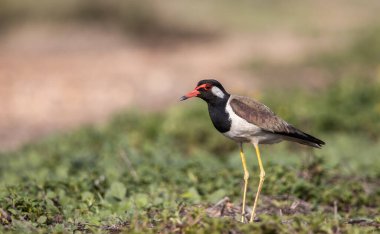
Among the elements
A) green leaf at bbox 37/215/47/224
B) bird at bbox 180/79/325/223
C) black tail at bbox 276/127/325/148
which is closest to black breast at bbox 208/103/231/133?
bird at bbox 180/79/325/223

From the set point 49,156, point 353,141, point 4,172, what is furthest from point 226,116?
point 353,141

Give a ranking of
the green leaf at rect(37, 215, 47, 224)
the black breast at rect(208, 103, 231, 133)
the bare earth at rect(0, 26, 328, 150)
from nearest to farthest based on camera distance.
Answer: the green leaf at rect(37, 215, 47, 224)
the black breast at rect(208, 103, 231, 133)
the bare earth at rect(0, 26, 328, 150)

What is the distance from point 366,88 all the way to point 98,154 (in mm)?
5046

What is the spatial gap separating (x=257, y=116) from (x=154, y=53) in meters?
13.7

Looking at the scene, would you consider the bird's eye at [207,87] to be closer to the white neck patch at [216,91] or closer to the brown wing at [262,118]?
the white neck patch at [216,91]

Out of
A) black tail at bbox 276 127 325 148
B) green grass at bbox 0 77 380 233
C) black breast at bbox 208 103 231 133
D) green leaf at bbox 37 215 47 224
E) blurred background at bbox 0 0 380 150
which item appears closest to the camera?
green grass at bbox 0 77 380 233

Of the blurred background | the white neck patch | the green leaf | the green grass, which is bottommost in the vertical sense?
the green leaf

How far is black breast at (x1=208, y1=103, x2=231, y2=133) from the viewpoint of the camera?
5840 millimetres

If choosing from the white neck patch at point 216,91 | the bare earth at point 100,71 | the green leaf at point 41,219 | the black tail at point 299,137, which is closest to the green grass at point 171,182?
the green leaf at point 41,219

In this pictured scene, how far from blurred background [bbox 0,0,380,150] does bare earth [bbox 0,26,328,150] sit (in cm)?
2

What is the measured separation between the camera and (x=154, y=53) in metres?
19.4

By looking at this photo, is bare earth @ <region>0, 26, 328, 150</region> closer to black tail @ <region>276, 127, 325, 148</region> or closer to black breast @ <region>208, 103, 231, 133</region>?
black tail @ <region>276, 127, 325, 148</region>

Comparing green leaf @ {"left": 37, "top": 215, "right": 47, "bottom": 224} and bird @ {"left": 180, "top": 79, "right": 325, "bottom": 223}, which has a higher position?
bird @ {"left": 180, "top": 79, "right": 325, "bottom": 223}

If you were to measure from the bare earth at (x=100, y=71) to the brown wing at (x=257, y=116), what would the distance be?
17.1 feet
